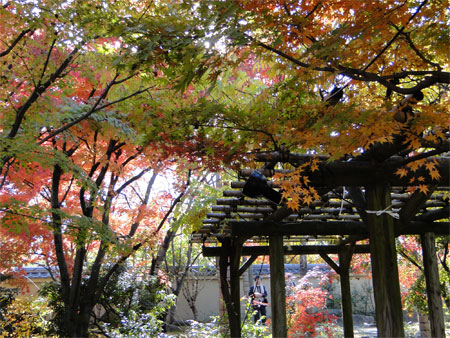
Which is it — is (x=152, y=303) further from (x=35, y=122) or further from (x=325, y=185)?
(x=325, y=185)

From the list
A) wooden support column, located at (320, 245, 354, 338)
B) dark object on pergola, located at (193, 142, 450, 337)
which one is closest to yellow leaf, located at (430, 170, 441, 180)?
dark object on pergola, located at (193, 142, 450, 337)

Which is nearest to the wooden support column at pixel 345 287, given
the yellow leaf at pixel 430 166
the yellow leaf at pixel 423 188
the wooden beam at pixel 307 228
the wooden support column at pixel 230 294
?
the wooden beam at pixel 307 228

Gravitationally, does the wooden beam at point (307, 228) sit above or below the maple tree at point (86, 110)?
below

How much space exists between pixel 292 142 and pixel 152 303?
260 inches

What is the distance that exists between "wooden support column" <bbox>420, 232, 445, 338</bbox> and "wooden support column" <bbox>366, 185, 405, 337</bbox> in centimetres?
301

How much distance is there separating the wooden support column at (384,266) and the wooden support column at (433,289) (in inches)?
119

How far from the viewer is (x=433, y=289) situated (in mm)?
5766

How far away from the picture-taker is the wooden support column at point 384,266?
3.08 m

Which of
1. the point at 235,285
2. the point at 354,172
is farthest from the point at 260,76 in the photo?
the point at 235,285

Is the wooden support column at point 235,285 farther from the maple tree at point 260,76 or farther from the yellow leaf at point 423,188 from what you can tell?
the yellow leaf at point 423,188

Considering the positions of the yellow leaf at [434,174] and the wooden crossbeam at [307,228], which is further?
the wooden crossbeam at [307,228]

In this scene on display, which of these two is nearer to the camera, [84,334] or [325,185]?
[325,185]

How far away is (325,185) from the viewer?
3.14 m

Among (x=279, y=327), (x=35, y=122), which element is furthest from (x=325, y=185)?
(x=35, y=122)
